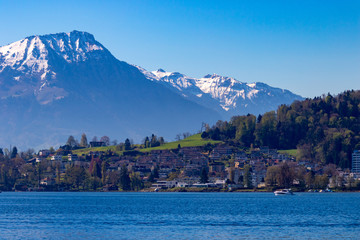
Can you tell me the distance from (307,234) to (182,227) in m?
16.5

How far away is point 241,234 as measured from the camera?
78.0 metres

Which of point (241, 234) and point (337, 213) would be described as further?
point (337, 213)

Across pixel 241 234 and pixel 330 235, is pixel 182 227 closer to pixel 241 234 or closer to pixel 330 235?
pixel 241 234

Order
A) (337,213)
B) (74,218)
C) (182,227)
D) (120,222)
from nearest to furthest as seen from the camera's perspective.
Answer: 1. (182,227)
2. (120,222)
3. (74,218)
4. (337,213)

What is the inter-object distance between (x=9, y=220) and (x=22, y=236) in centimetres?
2248

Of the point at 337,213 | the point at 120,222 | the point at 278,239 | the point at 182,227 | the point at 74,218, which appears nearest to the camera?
the point at 278,239

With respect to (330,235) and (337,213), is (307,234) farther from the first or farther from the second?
(337,213)

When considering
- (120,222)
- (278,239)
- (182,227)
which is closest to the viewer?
(278,239)

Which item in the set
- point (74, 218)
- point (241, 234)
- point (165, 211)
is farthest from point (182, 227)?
point (165, 211)

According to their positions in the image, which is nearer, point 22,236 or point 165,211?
point 22,236

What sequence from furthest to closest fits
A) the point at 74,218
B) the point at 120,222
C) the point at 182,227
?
the point at 74,218 → the point at 120,222 → the point at 182,227

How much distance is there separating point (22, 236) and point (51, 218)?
25723mm

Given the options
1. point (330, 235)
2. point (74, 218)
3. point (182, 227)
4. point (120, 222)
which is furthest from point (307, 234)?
point (74, 218)

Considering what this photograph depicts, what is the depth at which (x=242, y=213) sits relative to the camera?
360ft
